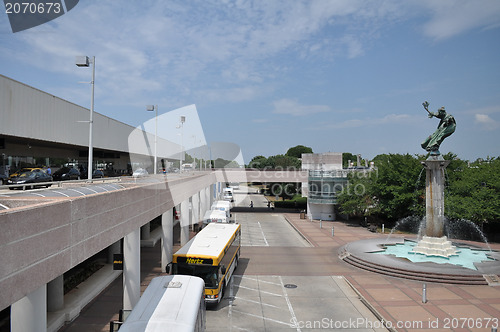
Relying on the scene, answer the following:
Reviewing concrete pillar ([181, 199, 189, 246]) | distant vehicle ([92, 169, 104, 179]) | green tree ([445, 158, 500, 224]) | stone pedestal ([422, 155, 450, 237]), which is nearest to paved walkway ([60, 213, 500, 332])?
concrete pillar ([181, 199, 189, 246])

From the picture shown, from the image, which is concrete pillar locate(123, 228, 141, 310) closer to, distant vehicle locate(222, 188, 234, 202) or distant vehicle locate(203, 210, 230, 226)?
distant vehicle locate(203, 210, 230, 226)

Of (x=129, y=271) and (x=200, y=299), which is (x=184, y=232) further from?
(x=200, y=299)

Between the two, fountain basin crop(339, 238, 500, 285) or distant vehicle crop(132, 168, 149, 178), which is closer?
fountain basin crop(339, 238, 500, 285)

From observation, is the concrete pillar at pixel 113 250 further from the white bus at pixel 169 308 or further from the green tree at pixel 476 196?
the green tree at pixel 476 196

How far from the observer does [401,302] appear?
16703 millimetres

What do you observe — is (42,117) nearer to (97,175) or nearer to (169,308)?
(97,175)

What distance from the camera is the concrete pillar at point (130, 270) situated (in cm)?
1368

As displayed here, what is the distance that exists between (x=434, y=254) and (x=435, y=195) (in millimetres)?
4062

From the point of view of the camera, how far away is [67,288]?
16.6m

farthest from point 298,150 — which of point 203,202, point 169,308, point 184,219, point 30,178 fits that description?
point 169,308

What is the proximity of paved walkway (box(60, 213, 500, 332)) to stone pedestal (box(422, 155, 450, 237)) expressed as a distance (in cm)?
576

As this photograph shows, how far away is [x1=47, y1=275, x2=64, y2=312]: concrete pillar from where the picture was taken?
14133 millimetres

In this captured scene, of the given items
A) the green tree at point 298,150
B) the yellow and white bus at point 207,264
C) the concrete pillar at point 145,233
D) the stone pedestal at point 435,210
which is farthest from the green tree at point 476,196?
the green tree at point 298,150

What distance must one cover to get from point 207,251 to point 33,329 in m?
8.54
